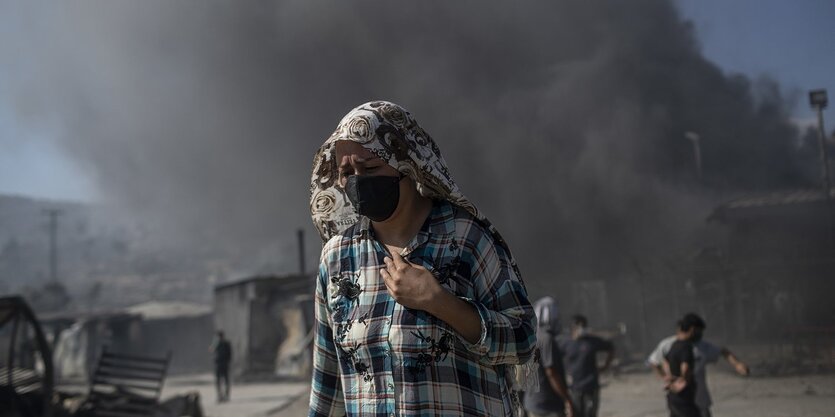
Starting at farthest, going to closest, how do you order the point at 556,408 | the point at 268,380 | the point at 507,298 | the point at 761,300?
1. the point at 268,380
2. the point at 761,300
3. the point at 556,408
4. the point at 507,298

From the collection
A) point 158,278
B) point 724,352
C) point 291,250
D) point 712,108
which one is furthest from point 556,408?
point 158,278

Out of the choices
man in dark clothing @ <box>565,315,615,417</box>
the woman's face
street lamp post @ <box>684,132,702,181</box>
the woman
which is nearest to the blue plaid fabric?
the woman

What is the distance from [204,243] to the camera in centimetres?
8831

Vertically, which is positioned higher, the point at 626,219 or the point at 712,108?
the point at 712,108

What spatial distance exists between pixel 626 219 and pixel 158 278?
178 ft

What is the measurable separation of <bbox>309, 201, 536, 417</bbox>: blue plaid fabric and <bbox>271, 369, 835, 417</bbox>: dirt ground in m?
8.13

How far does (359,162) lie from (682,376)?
4491 mm

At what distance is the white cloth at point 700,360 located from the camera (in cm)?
573

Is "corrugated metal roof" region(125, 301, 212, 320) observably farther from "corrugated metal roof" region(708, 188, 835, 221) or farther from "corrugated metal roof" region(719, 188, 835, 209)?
"corrugated metal roof" region(719, 188, 835, 209)

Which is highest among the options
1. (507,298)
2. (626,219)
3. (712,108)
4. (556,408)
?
(712,108)

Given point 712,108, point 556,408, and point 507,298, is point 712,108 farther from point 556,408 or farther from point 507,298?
point 507,298

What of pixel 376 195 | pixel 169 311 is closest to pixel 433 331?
pixel 376 195

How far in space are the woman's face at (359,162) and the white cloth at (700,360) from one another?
4.56 metres

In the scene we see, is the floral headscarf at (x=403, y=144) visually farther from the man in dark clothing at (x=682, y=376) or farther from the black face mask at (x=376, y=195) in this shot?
the man in dark clothing at (x=682, y=376)
